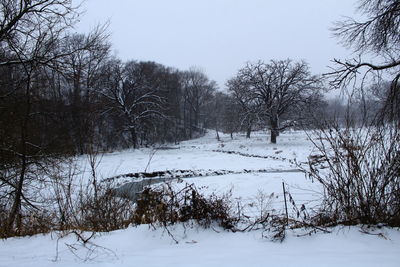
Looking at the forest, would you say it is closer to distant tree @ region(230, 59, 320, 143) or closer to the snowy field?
the snowy field

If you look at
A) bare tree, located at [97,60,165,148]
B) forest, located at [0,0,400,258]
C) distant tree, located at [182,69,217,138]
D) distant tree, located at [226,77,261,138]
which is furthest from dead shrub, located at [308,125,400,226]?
distant tree, located at [182,69,217,138]

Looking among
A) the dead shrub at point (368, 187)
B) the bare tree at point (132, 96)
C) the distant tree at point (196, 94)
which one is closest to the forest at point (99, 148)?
the dead shrub at point (368, 187)

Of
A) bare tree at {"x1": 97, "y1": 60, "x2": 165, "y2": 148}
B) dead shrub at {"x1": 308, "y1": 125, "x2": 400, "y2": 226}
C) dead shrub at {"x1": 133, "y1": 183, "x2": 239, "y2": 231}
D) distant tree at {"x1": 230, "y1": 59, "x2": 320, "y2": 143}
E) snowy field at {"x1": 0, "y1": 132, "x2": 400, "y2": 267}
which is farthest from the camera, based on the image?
bare tree at {"x1": 97, "y1": 60, "x2": 165, "y2": 148}

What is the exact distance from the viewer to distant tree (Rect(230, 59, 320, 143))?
25.1 meters

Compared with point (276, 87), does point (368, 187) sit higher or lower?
lower

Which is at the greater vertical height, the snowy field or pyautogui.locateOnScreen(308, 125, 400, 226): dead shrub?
pyautogui.locateOnScreen(308, 125, 400, 226): dead shrub

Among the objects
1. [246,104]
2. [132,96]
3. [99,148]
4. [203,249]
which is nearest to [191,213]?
[203,249]

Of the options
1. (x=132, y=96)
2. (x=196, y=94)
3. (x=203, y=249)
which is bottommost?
(x=203, y=249)

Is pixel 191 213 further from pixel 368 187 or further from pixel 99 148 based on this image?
pixel 99 148

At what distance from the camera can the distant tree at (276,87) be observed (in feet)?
82.2

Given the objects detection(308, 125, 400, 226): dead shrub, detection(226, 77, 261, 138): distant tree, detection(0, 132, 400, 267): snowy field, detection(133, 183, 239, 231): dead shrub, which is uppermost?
detection(226, 77, 261, 138): distant tree

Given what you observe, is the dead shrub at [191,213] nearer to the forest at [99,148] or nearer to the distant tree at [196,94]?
the forest at [99,148]

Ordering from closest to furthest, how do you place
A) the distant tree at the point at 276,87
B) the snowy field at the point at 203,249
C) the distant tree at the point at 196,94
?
the snowy field at the point at 203,249 → the distant tree at the point at 276,87 → the distant tree at the point at 196,94

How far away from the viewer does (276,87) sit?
84.9 feet
